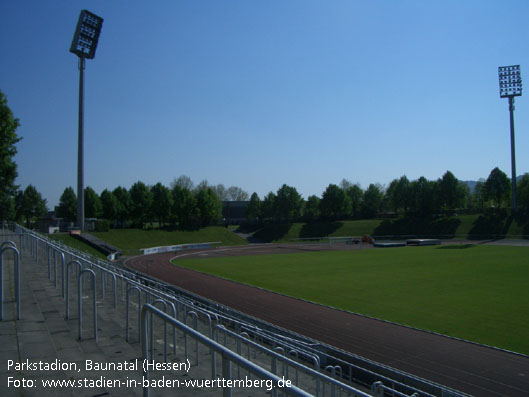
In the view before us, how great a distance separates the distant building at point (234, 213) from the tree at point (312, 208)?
28.2 metres

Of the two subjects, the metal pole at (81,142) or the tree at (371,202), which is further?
the tree at (371,202)

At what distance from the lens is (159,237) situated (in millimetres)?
77188

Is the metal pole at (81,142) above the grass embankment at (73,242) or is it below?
above

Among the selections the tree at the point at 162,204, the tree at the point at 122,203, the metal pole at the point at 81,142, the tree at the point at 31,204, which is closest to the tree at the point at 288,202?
the tree at the point at 162,204

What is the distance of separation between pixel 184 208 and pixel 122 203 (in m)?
14.0

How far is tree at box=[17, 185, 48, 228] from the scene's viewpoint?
93.0 metres

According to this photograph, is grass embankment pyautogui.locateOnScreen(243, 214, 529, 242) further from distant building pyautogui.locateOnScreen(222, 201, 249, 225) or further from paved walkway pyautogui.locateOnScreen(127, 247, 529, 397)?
paved walkway pyautogui.locateOnScreen(127, 247, 529, 397)

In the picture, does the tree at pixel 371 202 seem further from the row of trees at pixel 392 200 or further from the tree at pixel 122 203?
the tree at pixel 122 203

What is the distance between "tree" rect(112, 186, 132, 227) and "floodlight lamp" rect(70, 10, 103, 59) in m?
43.4

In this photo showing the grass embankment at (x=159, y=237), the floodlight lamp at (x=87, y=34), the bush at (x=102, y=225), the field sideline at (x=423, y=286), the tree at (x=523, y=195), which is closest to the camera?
the field sideline at (x=423, y=286)

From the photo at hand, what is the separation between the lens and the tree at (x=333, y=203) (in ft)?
354

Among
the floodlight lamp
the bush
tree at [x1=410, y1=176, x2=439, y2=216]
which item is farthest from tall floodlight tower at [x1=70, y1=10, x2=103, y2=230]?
tree at [x1=410, y1=176, x2=439, y2=216]

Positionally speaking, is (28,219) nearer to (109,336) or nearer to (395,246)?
(395,246)

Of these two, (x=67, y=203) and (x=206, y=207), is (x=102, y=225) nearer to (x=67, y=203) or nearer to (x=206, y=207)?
(x=67, y=203)
